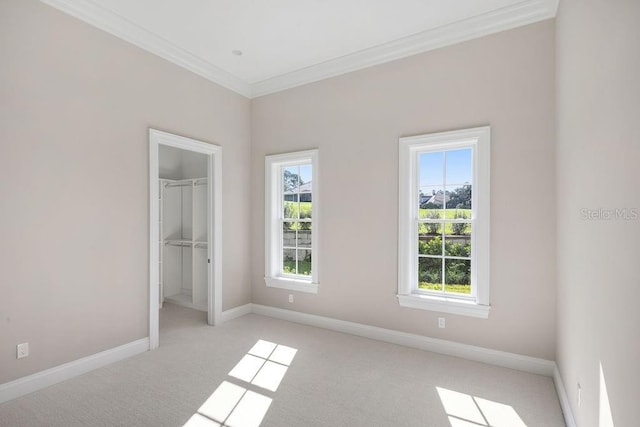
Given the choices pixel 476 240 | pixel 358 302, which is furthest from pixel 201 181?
pixel 476 240

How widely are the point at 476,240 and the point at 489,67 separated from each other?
1725 mm

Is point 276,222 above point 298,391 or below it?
above

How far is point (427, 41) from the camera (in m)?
3.45

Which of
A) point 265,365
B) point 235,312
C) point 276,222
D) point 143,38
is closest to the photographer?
point 265,365

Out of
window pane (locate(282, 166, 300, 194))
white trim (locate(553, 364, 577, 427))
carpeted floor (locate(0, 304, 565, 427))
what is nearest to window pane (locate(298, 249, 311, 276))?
window pane (locate(282, 166, 300, 194))

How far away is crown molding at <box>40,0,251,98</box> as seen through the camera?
2.90m

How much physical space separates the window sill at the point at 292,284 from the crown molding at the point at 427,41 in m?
2.70

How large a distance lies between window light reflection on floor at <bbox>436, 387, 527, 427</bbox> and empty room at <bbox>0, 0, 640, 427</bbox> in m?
0.02

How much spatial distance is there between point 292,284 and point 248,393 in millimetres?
1883

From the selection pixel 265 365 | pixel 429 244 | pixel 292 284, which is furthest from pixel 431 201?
pixel 265 365

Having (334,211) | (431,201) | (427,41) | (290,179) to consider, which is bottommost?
(334,211)

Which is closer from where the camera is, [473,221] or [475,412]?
[475,412]

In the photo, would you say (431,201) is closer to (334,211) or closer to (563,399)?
(334,211)

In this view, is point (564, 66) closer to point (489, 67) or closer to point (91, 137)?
point (489, 67)
